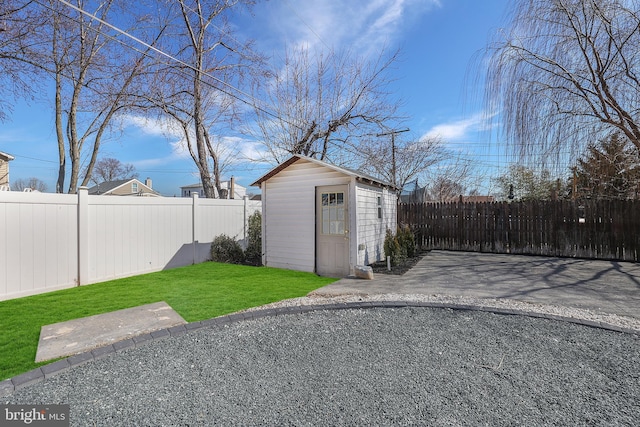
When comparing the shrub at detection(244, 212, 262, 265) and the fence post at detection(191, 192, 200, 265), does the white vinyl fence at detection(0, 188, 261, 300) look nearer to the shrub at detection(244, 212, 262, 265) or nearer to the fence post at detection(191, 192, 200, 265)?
the fence post at detection(191, 192, 200, 265)

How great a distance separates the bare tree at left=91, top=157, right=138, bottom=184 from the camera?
2957 centimetres

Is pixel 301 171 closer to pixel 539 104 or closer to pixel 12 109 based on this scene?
pixel 539 104

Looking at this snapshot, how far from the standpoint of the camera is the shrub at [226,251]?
8.20 meters

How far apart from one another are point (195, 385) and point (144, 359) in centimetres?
76

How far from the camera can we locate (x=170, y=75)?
36.2 ft

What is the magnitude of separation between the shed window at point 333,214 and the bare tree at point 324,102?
552cm

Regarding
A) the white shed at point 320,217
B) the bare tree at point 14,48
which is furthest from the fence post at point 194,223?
the bare tree at point 14,48

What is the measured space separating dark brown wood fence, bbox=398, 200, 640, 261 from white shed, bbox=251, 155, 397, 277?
9.83 ft

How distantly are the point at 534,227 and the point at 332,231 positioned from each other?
614 cm

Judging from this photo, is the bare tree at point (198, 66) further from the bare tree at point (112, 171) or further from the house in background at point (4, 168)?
the bare tree at point (112, 171)

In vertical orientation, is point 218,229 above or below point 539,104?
below

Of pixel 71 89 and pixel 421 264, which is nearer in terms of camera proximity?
pixel 421 264

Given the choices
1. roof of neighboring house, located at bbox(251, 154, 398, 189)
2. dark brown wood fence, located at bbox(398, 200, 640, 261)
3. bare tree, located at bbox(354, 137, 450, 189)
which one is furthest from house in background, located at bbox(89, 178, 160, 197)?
dark brown wood fence, located at bbox(398, 200, 640, 261)

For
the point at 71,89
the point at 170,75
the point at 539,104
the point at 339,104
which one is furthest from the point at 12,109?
the point at 539,104
